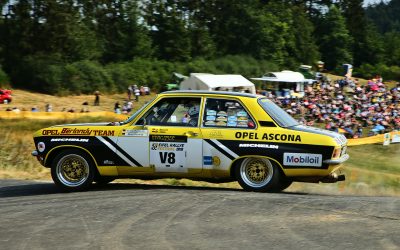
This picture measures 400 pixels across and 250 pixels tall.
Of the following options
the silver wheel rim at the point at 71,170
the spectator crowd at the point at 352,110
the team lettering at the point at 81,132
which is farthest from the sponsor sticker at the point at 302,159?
the spectator crowd at the point at 352,110

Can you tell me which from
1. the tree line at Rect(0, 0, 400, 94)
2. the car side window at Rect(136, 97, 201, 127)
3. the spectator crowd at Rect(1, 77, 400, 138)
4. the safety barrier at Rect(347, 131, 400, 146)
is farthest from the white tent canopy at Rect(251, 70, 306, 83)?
the car side window at Rect(136, 97, 201, 127)

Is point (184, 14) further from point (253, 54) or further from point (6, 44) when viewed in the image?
point (6, 44)

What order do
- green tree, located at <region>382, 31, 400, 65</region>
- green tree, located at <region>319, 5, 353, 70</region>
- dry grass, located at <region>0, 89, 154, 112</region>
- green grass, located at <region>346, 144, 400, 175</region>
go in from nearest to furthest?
green grass, located at <region>346, 144, 400, 175</region> < dry grass, located at <region>0, 89, 154, 112</region> < green tree, located at <region>319, 5, 353, 70</region> < green tree, located at <region>382, 31, 400, 65</region>

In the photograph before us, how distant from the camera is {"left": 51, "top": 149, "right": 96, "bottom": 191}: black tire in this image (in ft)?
31.3

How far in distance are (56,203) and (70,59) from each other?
50864mm

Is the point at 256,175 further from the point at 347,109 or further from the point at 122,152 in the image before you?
the point at 347,109

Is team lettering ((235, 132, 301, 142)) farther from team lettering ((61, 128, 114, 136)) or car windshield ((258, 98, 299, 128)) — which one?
team lettering ((61, 128, 114, 136))

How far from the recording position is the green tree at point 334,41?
8669cm

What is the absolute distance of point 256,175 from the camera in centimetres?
909

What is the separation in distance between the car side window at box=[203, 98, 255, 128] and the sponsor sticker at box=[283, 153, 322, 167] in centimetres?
79

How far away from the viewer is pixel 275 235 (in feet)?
19.8

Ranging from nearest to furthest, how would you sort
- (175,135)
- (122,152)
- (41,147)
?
(175,135) < (122,152) < (41,147)

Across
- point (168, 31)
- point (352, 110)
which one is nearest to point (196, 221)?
point (352, 110)

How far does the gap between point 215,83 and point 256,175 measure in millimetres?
38847
